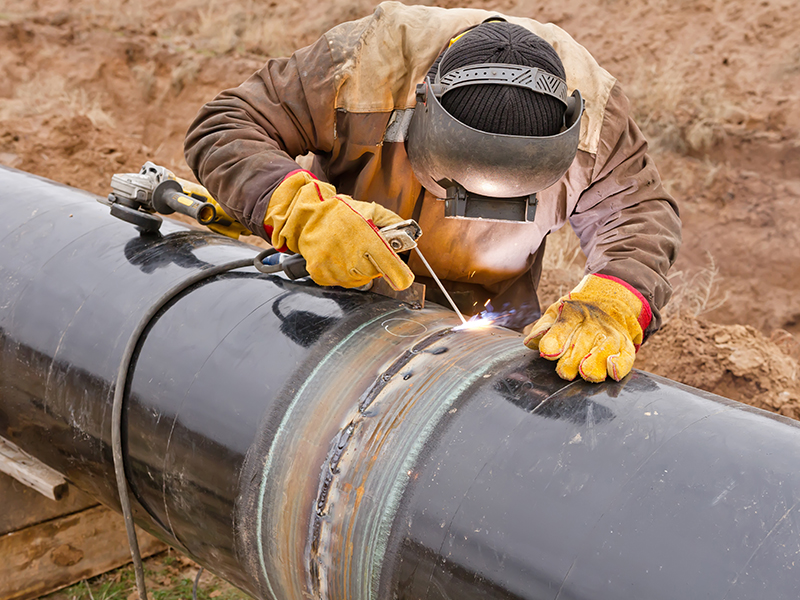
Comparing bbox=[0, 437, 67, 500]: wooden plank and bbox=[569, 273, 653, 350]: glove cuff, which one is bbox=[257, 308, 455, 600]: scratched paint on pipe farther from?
bbox=[0, 437, 67, 500]: wooden plank

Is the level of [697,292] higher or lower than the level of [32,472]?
lower

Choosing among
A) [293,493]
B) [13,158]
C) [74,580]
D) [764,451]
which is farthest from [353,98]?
[13,158]

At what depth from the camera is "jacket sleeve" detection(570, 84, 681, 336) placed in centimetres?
222

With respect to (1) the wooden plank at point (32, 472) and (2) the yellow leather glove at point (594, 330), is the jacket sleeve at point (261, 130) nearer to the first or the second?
(2) the yellow leather glove at point (594, 330)

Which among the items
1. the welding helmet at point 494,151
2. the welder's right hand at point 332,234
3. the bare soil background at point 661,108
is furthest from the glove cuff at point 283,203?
the bare soil background at point 661,108

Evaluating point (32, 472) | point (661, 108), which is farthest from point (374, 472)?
point (661, 108)

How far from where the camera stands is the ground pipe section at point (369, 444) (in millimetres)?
1171

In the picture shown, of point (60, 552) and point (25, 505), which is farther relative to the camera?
point (60, 552)

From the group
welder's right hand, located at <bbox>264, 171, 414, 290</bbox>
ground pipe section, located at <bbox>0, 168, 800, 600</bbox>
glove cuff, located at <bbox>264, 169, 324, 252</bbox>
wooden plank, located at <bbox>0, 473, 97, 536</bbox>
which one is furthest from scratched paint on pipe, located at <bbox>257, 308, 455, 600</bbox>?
wooden plank, located at <bbox>0, 473, 97, 536</bbox>

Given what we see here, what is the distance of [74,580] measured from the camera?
2.71 metres

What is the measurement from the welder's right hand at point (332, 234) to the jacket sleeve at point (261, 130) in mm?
99

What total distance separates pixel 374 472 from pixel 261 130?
49.5 inches

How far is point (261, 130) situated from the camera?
2.21 m

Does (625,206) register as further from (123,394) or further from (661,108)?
(661,108)
